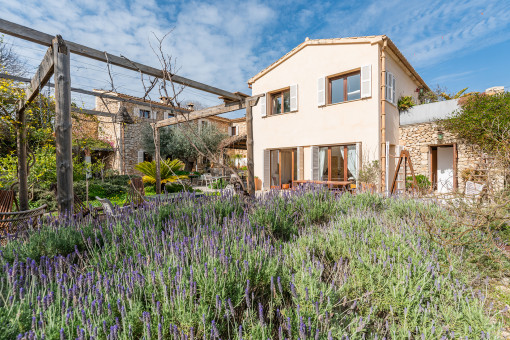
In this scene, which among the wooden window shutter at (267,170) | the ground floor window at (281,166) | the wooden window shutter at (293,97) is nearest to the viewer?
the wooden window shutter at (293,97)

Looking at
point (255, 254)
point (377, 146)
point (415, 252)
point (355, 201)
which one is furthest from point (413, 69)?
point (255, 254)

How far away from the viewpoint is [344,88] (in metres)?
9.49

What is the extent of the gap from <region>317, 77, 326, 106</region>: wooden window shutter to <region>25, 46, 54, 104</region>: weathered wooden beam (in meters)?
8.40

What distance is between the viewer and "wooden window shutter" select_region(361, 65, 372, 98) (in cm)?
847

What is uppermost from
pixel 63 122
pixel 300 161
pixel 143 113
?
pixel 143 113

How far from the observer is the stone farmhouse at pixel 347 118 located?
850 centimetres

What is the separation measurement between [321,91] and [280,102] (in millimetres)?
2333

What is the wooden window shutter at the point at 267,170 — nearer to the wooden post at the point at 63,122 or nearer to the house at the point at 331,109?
the house at the point at 331,109

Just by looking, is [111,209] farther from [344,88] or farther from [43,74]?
[344,88]

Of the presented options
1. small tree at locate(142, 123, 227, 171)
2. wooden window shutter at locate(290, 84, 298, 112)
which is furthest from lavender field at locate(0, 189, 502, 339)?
small tree at locate(142, 123, 227, 171)

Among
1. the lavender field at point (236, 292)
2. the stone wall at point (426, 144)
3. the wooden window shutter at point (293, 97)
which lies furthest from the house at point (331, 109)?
the lavender field at point (236, 292)

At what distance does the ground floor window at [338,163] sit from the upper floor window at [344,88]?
1.87 meters

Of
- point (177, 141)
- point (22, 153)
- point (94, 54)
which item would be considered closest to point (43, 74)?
point (94, 54)

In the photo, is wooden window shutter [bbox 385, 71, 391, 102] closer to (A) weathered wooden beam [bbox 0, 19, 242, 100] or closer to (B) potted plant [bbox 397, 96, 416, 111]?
(B) potted plant [bbox 397, 96, 416, 111]
